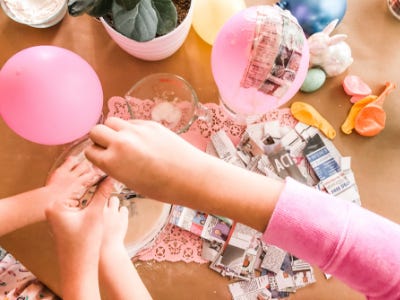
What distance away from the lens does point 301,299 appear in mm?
714

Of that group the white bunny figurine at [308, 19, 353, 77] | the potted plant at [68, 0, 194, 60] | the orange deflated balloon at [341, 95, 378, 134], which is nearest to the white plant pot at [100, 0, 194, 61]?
the potted plant at [68, 0, 194, 60]

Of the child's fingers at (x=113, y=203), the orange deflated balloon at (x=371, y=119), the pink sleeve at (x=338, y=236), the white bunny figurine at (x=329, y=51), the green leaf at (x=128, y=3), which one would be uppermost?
the green leaf at (x=128, y=3)

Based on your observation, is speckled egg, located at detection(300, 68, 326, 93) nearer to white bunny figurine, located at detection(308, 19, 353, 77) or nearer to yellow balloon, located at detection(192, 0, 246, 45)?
white bunny figurine, located at detection(308, 19, 353, 77)

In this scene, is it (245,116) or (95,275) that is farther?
(245,116)

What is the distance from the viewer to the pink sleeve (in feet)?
1.65

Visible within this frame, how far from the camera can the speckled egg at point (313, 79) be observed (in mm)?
736

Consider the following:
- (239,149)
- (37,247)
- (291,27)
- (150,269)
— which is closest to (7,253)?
(37,247)

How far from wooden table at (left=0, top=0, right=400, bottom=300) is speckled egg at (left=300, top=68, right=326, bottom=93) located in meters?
0.02

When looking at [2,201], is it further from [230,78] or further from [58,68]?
[230,78]

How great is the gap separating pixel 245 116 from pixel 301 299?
312mm

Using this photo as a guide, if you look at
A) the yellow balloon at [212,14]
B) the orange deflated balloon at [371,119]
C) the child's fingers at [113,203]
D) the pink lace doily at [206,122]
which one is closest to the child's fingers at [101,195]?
the child's fingers at [113,203]

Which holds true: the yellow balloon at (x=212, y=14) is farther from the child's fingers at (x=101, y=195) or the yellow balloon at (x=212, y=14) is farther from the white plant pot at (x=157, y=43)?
the child's fingers at (x=101, y=195)

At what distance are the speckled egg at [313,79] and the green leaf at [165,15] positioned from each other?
0.80 feet

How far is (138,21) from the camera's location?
0.60 meters
